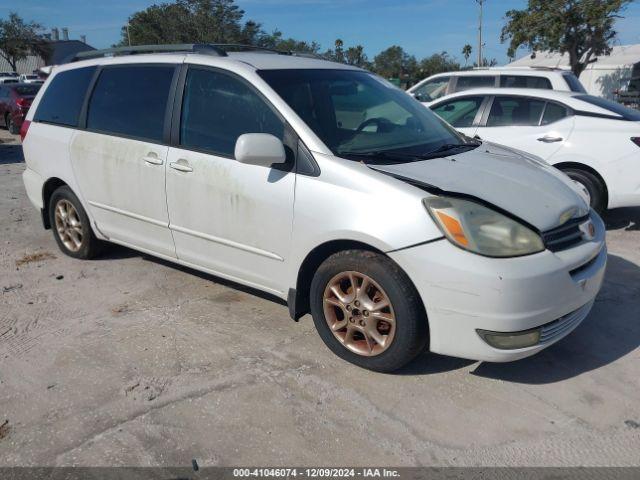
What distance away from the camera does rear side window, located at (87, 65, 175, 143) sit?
4.14 metres

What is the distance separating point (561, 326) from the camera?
307cm

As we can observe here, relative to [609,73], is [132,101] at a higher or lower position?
lower

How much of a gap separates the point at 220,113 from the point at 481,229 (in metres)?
1.95

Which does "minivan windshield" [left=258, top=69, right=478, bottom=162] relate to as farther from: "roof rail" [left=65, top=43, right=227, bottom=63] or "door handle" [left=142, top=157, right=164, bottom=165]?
"door handle" [left=142, top=157, right=164, bottom=165]

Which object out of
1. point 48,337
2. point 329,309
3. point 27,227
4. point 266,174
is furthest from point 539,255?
point 27,227

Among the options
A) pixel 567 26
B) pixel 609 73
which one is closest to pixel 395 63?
pixel 609 73

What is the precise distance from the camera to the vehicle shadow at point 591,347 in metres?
3.31

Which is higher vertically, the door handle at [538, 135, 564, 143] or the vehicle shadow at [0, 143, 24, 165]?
the door handle at [538, 135, 564, 143]

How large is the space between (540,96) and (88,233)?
5264 mm

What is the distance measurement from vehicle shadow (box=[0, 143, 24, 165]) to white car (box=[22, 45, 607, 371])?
7857 millimetres

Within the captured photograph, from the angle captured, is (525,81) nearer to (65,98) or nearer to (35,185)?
(65,98)

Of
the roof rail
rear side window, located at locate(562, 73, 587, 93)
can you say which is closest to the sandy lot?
the roof rail

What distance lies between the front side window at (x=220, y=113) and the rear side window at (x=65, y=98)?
139cm

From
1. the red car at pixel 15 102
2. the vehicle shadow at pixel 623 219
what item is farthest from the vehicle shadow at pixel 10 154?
the vehicle shadow at pixel 623 219
